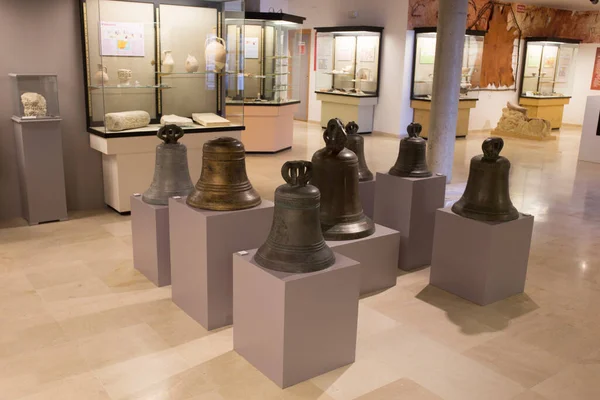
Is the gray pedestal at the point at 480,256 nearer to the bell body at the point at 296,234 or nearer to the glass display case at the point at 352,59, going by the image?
the bell body at the point at 296,234

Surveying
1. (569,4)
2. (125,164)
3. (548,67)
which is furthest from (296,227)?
(548,67)

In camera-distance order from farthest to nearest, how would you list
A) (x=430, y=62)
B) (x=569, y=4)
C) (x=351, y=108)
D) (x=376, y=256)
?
(x=569, y=4)
(x=351, y=108)
(x=430, y=62)
(x=376, y=256)

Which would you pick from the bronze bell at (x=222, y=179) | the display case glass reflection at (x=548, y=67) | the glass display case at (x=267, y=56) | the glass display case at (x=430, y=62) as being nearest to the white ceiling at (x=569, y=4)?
the display case glass reflection at (x=548, y=67)

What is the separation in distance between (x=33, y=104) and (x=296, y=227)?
13.2ft

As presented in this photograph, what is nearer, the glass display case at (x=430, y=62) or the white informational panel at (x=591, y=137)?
the white informational panel at (x=591, y=137)

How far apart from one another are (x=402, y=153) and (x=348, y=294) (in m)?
2.25

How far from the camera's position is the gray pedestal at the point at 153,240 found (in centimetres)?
445

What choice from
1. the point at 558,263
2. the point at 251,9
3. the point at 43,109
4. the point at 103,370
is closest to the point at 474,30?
the point at 251,9

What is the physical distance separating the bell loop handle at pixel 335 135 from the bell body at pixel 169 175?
122 cm

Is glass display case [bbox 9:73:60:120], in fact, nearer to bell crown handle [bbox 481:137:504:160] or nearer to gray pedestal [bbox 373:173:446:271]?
gray pedestal [bbox 373:173:446:271]

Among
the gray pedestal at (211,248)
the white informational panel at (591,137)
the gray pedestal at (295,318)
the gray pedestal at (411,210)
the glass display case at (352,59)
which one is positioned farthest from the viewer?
the glass display case at (352,59)

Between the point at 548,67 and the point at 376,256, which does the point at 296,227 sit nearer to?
the point at 376,256

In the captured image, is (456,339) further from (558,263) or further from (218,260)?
(558,263)

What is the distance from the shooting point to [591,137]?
1121 centimetres
